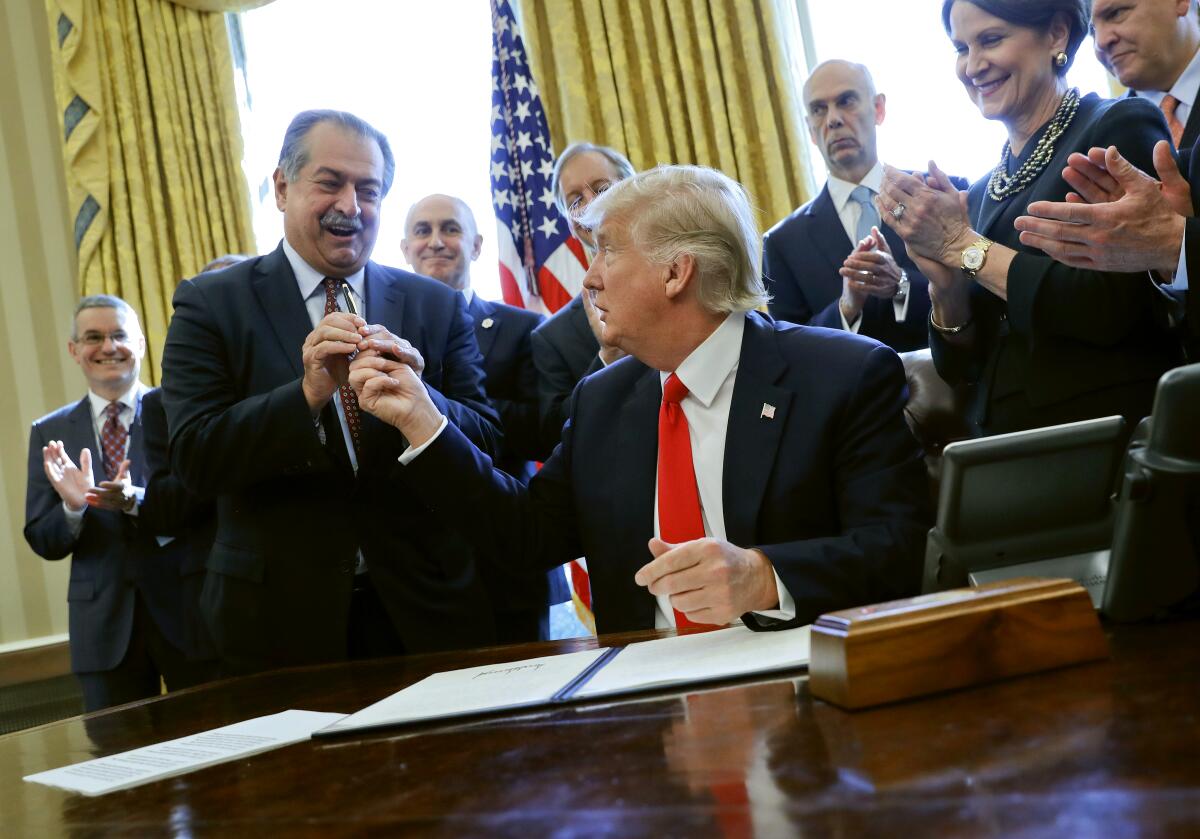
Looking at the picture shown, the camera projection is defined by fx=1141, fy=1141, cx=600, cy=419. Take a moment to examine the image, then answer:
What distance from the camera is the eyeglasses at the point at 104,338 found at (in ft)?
15.0

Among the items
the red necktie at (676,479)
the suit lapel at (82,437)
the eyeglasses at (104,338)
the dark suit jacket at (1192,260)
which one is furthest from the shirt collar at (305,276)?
the suit lapel at (82,437)

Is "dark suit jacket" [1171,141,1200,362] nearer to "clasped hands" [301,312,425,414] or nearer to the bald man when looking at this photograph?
"clasped hands" [301,312,425,414]

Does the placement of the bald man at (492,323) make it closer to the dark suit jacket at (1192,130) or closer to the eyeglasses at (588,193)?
the eyeglasses at (588,193)

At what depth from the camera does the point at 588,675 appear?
1468 millimetres

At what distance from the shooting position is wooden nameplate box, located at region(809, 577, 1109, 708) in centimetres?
105

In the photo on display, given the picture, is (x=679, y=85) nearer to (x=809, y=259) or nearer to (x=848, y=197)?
(x=848, y=197)

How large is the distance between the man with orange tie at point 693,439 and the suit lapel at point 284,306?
1.62 feet

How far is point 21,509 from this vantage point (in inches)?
254

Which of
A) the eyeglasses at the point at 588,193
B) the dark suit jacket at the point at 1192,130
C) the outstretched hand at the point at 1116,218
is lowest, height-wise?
the outstretched hand at the point at 1116,218

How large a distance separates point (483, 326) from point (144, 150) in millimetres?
3536

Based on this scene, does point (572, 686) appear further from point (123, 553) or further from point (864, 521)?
point (123, 553)

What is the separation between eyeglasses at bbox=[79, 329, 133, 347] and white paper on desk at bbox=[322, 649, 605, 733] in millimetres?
3392

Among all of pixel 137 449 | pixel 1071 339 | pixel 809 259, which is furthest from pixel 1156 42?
pixel 137 449

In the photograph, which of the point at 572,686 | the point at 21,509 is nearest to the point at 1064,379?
the point at 572,686
